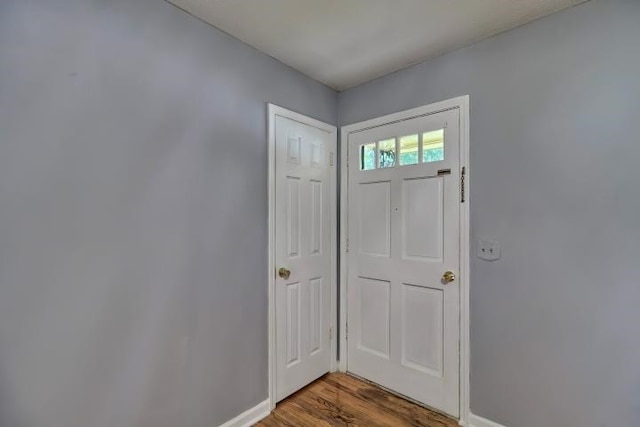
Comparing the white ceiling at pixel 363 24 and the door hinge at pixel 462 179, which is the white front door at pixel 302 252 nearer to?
the white ceiling at pixel 363 24

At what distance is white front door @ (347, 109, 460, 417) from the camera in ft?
6.35

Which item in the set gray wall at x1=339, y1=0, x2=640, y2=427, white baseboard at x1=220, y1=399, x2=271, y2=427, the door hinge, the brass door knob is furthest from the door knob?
white baseboard at x1=220, y1=399, x2=271, y2=427

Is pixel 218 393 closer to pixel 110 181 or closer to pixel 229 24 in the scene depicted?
pixel 110 181

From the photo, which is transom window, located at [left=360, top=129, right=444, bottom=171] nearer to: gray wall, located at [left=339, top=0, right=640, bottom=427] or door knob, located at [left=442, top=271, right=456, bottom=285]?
gray wall, located at [left=339, top=0, right=640, bottom=427]

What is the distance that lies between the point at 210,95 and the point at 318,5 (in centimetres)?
78

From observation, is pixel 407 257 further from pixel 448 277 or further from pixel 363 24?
pixel 363 24

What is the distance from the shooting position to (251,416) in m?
1.86

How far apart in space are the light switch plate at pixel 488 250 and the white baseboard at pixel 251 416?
5.67 feet

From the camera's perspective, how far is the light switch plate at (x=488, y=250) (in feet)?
5.76

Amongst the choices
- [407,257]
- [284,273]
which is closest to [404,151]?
[407,257]

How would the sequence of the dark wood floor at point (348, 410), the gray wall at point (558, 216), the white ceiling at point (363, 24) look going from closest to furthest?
the gray wall at point (558, 216)
the white ceiling at point (363, 24)
the dark wood floor at point (348, 410)

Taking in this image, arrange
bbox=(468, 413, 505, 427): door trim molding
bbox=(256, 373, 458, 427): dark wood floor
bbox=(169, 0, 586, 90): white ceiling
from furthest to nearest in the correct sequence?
bbox=(256, 373, 458, 427): dark wood floor
bbox=(468, 413, 505, 427): door trim molding
bbox=(169, 0, 586, 90): white ceiling

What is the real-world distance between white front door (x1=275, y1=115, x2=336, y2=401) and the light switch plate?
3.74 ft

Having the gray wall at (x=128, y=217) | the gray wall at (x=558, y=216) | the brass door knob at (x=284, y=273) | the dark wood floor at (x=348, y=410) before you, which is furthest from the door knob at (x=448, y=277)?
the gray wall at (x=128, y=217)
